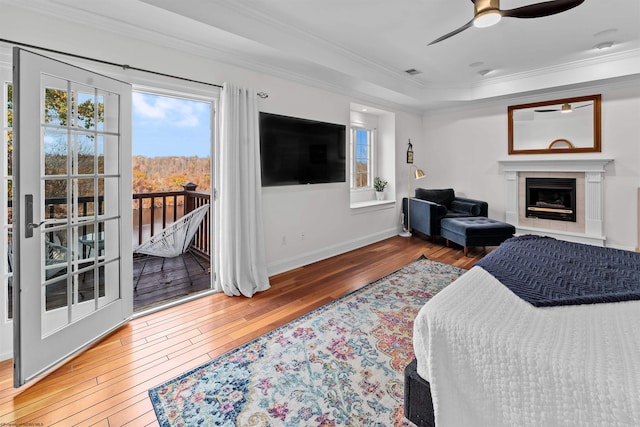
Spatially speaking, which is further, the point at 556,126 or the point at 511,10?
the point at 556,126

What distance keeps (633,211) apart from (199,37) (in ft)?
19.7

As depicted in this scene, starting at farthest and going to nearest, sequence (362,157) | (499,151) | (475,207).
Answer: (362,157) < (499,151) < (475,207)

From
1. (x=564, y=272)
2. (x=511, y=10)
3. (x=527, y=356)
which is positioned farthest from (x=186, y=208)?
(x=527, y=356)

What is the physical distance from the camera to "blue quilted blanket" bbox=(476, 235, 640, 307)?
1499mm

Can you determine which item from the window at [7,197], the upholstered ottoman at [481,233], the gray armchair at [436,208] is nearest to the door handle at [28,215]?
the window at [7,197]

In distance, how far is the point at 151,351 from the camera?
7.30 ft

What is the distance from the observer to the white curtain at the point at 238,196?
314 centimetres

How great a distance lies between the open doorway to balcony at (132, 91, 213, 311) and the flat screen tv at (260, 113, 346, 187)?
32.1 inches

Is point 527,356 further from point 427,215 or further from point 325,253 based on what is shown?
point 427,215

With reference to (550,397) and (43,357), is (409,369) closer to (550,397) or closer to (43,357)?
(550,397)

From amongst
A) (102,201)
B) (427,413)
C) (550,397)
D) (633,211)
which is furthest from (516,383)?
(633,211)

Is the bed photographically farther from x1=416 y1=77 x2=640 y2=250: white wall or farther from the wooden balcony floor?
x1=416 y1=77 x2=640 y2=250: white wall

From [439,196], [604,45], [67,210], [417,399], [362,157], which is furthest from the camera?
[362,157]

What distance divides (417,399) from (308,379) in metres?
0.75
